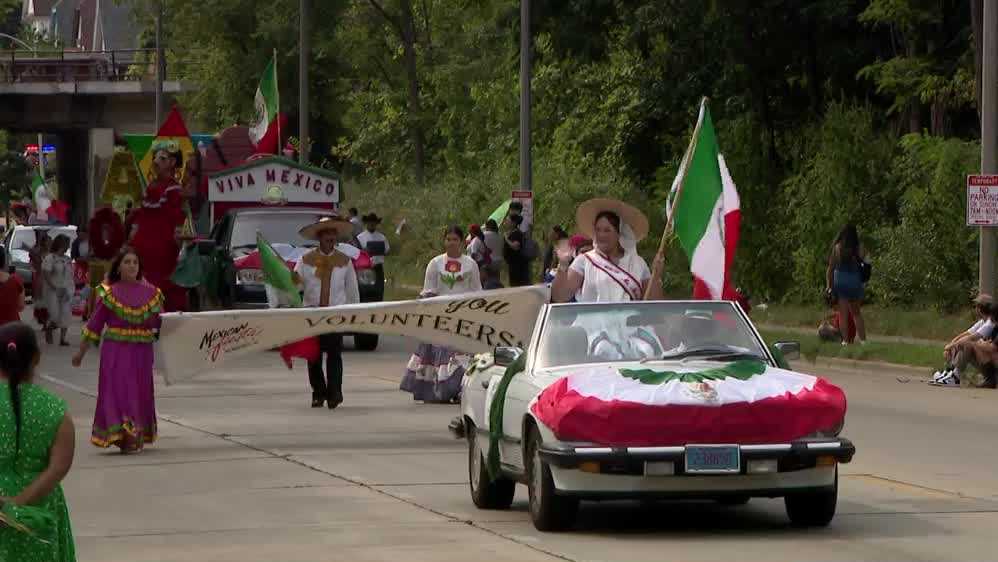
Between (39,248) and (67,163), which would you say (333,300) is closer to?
(39,248)

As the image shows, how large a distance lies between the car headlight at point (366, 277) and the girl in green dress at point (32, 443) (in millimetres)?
23378

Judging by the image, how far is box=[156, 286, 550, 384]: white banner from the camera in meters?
17.3

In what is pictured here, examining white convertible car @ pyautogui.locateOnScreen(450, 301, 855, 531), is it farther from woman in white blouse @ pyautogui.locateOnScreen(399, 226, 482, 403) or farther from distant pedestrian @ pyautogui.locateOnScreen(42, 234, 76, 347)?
distant pedestrian @ pyautogui.locateOnScreen(42, 234, 76, 347)

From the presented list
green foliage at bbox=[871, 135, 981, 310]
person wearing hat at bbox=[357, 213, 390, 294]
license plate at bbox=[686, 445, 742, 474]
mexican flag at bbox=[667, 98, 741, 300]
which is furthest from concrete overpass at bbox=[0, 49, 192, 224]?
license plate at bbox=[686, 445, 742, 474]

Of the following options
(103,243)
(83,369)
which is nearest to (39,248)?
(103,243)

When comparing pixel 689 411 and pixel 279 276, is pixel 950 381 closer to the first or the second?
pixel 279 276

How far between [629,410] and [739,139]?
30.2 meters

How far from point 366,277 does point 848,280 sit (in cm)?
696

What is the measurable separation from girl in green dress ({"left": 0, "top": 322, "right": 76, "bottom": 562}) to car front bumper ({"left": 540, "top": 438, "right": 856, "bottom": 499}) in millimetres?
3976

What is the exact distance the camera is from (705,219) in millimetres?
15391

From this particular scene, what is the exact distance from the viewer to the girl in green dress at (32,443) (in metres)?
7.61

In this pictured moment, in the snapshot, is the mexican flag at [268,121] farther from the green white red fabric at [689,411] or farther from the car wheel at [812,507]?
the green white red fabric at [689,411]

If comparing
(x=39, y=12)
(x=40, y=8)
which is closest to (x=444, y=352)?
(x=39, y=12)

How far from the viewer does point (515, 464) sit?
40.2 feet
